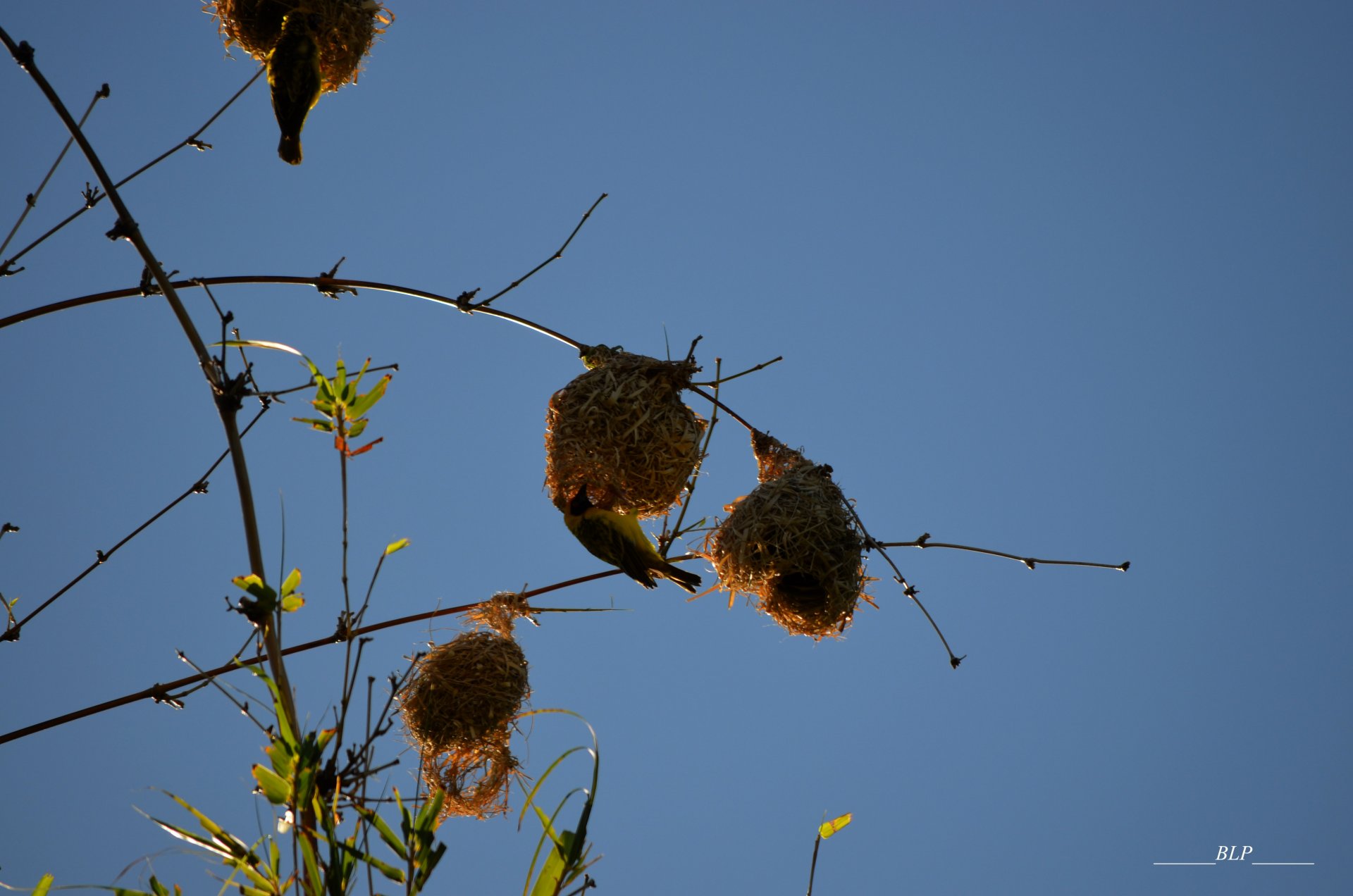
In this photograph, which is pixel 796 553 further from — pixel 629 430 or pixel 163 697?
pixel 163 697

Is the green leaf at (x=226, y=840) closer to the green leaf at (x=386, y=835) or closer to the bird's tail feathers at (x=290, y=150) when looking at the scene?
the green leaf at (x=386, y=835)

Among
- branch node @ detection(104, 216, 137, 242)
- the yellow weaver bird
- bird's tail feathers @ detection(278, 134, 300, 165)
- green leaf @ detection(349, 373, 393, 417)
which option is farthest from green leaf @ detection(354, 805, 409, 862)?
bird's tail feathers @ detection(278, 134, 300, 165)

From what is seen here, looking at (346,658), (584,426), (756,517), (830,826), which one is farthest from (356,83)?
(830,826)

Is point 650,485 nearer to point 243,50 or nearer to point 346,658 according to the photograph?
point 346,658

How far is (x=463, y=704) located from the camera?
6.28 ft

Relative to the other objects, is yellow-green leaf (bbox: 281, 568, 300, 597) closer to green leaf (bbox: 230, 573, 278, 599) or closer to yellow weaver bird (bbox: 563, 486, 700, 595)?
green leaf (bbox: 230, 573, 278, 599)

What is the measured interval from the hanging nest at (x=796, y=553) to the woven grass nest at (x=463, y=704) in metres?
0.44

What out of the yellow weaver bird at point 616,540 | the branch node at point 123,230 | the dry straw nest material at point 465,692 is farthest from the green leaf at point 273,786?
the yellow weaver bird at point 616,540

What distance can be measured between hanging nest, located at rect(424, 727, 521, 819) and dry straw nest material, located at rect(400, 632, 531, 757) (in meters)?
0.03

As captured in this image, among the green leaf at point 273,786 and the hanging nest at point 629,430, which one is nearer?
the green leaf at point 273,786

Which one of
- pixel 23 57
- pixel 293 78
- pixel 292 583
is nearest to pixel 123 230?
pixel 23 57

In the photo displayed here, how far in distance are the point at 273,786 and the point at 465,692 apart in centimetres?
95

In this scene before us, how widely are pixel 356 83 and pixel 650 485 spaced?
0.91 metres

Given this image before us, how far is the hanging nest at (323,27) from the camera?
5.83 ft
